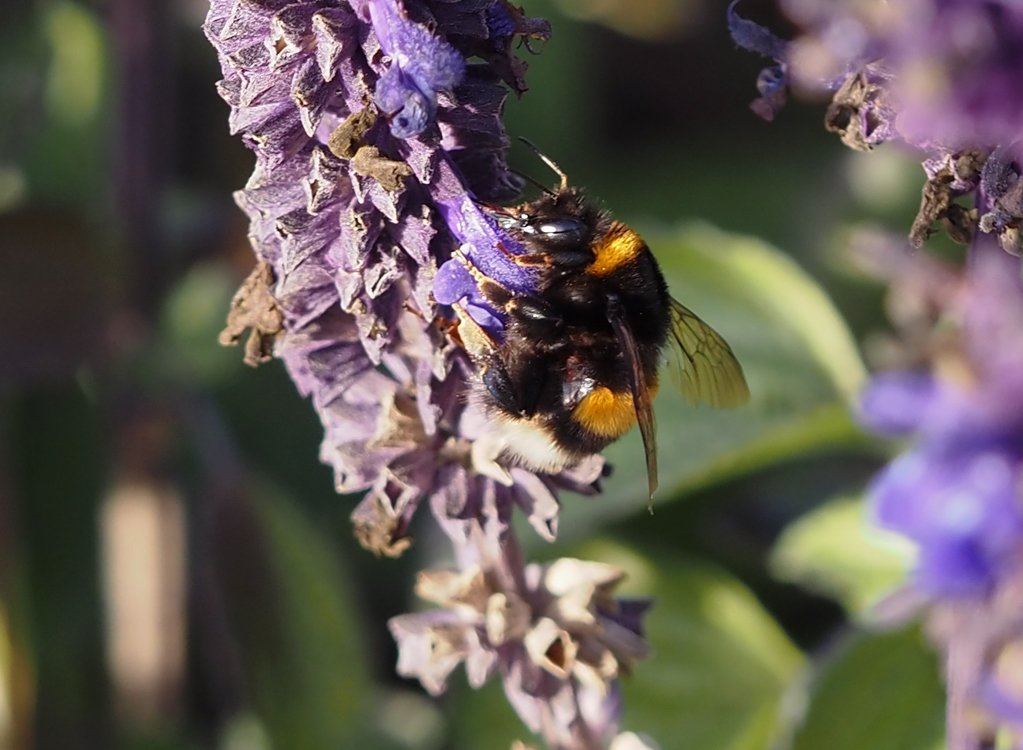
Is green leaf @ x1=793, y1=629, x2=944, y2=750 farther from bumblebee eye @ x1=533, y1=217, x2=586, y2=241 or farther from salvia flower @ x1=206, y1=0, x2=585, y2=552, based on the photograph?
bumblebee eye @ x1=533, y1=217, x2=586, y2=241

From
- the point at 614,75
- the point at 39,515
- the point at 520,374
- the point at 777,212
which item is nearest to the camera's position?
the point at 520,374

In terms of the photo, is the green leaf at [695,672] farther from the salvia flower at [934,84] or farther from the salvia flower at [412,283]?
the salvia flower at [934,84]

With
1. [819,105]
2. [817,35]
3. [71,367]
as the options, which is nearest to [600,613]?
[817,35]

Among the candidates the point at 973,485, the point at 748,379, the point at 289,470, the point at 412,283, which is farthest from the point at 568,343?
the point at 289,470

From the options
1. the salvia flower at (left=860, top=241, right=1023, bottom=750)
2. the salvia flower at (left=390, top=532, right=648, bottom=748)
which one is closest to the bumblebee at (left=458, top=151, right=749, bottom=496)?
the salvia flower at (left=390, top=532, right=648, bottom=748)

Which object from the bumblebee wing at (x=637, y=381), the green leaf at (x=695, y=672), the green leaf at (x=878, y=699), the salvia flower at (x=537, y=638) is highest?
the bumblebee wing at (x=637, y=381)

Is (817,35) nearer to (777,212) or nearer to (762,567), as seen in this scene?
(762,567)

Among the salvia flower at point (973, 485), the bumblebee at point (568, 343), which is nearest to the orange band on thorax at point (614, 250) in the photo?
the bumblebee at point (568, 343)
